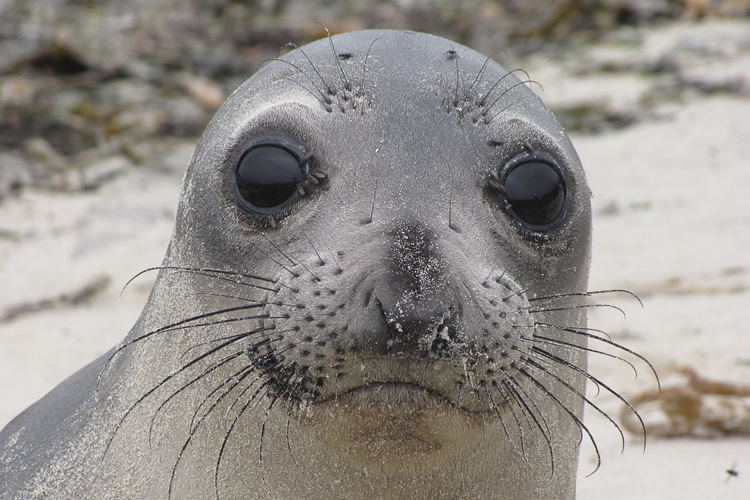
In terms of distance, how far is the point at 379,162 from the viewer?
79.7 inches

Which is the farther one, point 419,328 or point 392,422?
point 392,422

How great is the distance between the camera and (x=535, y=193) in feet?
7.14

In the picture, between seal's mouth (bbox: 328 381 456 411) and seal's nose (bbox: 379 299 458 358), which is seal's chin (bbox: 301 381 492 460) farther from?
seal's nose (bbox: 379 299 458 358)

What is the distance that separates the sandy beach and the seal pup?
4.38 ft

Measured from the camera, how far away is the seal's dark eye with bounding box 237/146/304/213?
6.77 feet

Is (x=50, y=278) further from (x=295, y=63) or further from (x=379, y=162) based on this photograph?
(x=379, y=162)

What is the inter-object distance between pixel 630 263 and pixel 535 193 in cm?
365

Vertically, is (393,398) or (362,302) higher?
(362,302)

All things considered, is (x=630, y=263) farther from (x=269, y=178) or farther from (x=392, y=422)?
(x=392, y=422)

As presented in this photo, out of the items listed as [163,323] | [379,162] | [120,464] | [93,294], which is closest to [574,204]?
[379,162]

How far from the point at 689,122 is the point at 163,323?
688 cm

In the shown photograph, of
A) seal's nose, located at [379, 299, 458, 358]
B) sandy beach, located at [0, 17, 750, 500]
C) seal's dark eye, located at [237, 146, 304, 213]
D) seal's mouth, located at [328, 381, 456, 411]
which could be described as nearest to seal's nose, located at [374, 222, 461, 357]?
seal's nose, located at [379, 299, 458, 358]

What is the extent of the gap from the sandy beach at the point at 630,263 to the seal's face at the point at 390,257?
1347 millimetres

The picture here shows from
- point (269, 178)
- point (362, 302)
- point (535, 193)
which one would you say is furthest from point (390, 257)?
point (535, 193)
